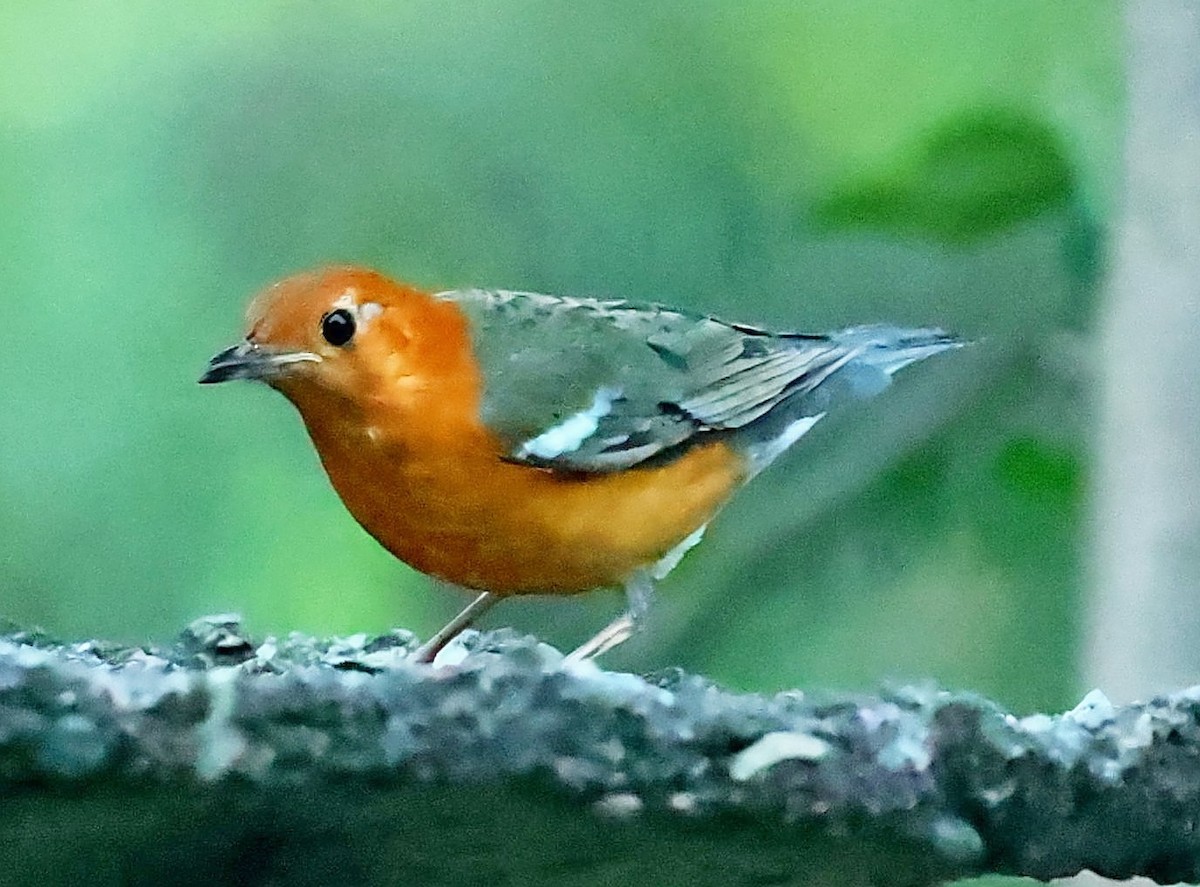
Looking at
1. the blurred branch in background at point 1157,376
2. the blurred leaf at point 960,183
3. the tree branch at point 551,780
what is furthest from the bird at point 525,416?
the tree branch at point 551,780

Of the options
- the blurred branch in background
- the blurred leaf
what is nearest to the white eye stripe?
the blurred leaf

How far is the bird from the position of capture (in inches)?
59.5

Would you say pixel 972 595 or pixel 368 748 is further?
pixel 972 595

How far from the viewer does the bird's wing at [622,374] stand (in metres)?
1.68

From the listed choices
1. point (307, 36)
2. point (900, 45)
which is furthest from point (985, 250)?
point (307, 36)

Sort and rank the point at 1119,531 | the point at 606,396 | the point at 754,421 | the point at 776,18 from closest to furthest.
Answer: the point at 606,396
the point at 754,421
the point at 1119,531
the point at 776,18

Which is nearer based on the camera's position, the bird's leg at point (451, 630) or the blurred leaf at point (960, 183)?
the bird's leg at point (451, 630)

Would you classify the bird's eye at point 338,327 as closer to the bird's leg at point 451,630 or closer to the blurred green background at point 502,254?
the bird's leg at point 451,630

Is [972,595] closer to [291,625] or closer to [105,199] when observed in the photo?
[291,625]

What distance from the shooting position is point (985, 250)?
281 centimetres

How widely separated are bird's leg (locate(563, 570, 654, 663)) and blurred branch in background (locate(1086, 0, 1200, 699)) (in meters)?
0.65

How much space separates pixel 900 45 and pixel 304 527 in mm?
1295

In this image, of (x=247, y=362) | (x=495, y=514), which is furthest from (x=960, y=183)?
(x=247, y=362)

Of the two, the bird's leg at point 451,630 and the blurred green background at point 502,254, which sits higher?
the blurred green background at point 502,254
